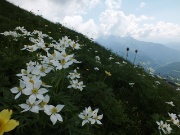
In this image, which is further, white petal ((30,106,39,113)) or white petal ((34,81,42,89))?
white petal ((34,81,42,89))

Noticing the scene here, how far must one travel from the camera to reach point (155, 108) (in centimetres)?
689

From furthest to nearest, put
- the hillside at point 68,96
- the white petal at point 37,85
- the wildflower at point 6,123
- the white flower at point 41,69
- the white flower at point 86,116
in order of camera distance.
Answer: the white flower at point 86,116 < the white flower at point 41,69 < the hillside at point 68,96 < the white petal at point 37,85 < the wildflower at point 6,123

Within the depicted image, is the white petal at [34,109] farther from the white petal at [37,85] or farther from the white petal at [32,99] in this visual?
the white petal at [37,85]

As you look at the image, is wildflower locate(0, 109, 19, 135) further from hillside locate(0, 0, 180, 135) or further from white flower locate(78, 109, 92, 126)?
white flower locate(78, 109, 92, 126)

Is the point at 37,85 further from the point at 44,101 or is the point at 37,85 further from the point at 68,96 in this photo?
the point at 68,96

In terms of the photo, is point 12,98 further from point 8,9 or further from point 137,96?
point 8,9

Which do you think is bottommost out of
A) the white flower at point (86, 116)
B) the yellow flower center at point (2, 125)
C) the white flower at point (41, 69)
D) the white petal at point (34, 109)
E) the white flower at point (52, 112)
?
the white flower at point (86, 116)

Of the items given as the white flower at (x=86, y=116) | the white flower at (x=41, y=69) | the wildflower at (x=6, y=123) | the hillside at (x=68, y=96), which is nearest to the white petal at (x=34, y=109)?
the hillside at (x=68, y=96)

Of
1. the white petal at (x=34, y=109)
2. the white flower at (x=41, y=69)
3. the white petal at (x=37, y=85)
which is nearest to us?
the white petal at (x=34, y=109)

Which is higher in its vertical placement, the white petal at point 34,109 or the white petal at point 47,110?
the white petal at point 34,109

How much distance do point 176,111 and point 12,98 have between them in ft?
18.8

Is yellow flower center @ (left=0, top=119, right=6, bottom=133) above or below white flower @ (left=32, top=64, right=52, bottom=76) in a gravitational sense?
above

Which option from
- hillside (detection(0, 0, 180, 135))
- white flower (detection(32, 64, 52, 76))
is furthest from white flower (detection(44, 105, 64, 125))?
white flower (detection(32, 64, 52, 76))

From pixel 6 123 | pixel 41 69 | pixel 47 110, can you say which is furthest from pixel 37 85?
pixel 6 123
